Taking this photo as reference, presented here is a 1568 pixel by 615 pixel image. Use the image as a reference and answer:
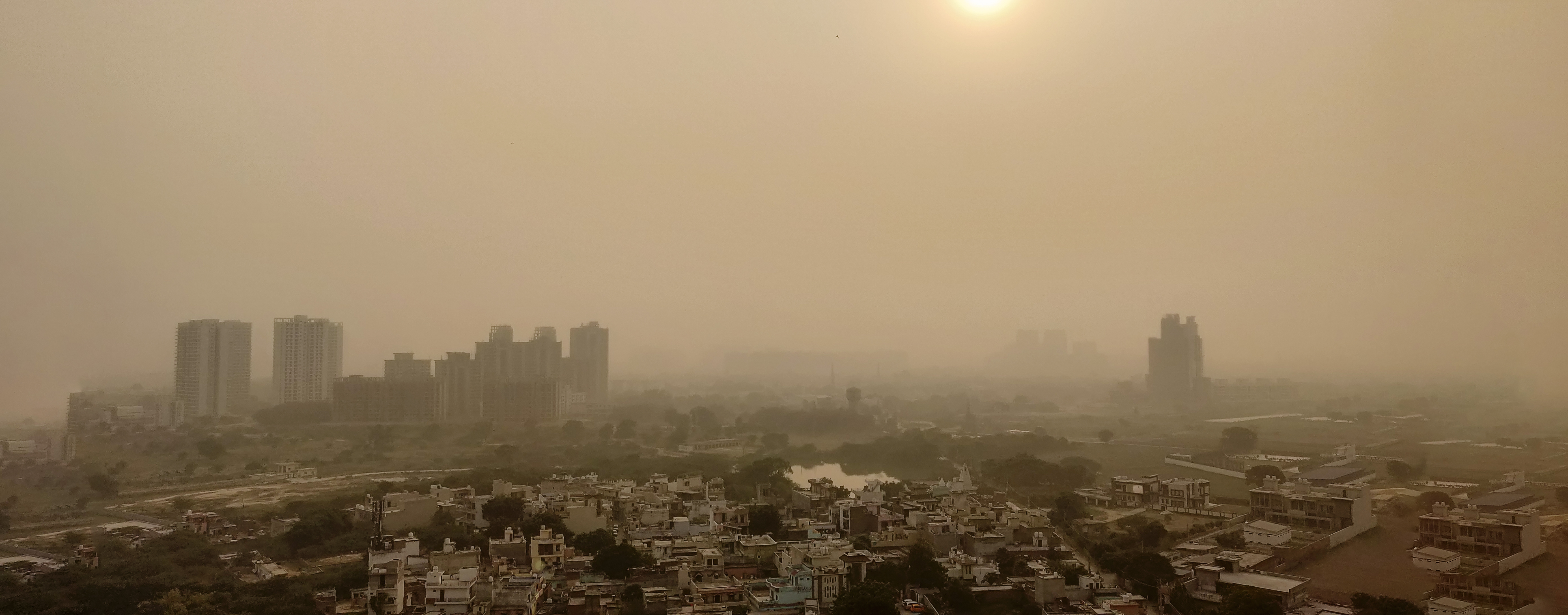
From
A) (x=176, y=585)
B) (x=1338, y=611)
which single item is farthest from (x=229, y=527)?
(x=1338, y=611)

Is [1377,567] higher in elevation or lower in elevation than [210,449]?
lower

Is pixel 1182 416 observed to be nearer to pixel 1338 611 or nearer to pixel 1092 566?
pixel 1092 566

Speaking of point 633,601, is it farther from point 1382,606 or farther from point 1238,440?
point 1238,440

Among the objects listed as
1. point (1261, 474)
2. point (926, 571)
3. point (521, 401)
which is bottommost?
point (926, 571)

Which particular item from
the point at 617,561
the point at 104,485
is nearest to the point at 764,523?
the point at 617,561

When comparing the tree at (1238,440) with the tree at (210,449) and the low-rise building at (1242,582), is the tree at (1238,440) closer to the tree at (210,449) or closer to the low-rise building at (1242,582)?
the low-rise building at (1242,582)

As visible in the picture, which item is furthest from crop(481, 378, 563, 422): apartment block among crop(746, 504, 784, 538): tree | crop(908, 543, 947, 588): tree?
crop(908, 543, 947, 588): tree

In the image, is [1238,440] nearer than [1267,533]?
No
